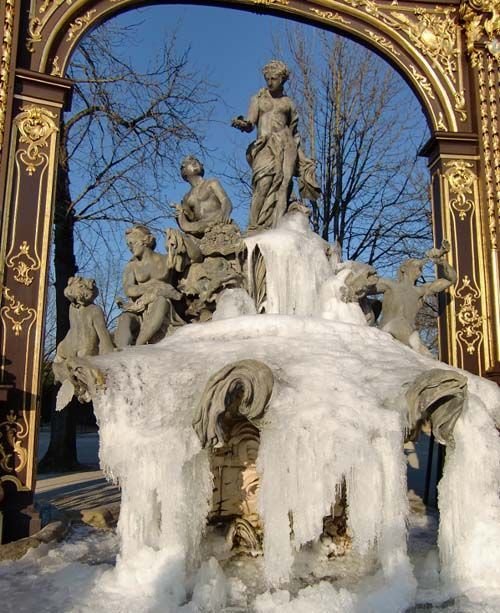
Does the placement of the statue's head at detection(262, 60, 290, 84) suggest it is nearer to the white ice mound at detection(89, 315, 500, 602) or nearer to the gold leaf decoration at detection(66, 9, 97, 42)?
the gold leaf decoration at detection(66, 9, 97, 42)

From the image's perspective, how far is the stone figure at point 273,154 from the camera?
272 inches

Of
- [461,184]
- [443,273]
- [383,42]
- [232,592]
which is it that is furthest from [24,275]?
[383,42]

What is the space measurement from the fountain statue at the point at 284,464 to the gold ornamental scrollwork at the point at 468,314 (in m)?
2.94

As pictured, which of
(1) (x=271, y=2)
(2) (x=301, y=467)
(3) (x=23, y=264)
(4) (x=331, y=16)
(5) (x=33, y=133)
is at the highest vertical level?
(1) (x=271, y=2)

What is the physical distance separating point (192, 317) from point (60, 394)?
1789 mm

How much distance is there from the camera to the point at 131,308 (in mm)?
5633

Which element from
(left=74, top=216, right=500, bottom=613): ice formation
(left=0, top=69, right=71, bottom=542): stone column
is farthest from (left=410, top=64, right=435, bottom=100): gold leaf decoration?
(left=74, top=216, right=500, bottom=613): ice formation

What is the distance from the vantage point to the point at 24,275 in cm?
622

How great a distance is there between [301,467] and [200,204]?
3575 mm

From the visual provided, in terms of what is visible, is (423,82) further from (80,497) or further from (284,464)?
(80,497)

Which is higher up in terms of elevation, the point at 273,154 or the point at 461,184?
→ the point at 273,154

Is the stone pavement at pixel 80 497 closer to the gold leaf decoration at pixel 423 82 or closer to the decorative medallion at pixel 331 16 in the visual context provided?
the gold leaf decoration at pixel 423 82

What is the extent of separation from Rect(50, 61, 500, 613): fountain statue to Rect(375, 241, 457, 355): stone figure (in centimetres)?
131

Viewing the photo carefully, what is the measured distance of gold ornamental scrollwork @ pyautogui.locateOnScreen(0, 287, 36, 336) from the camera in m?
6.08
